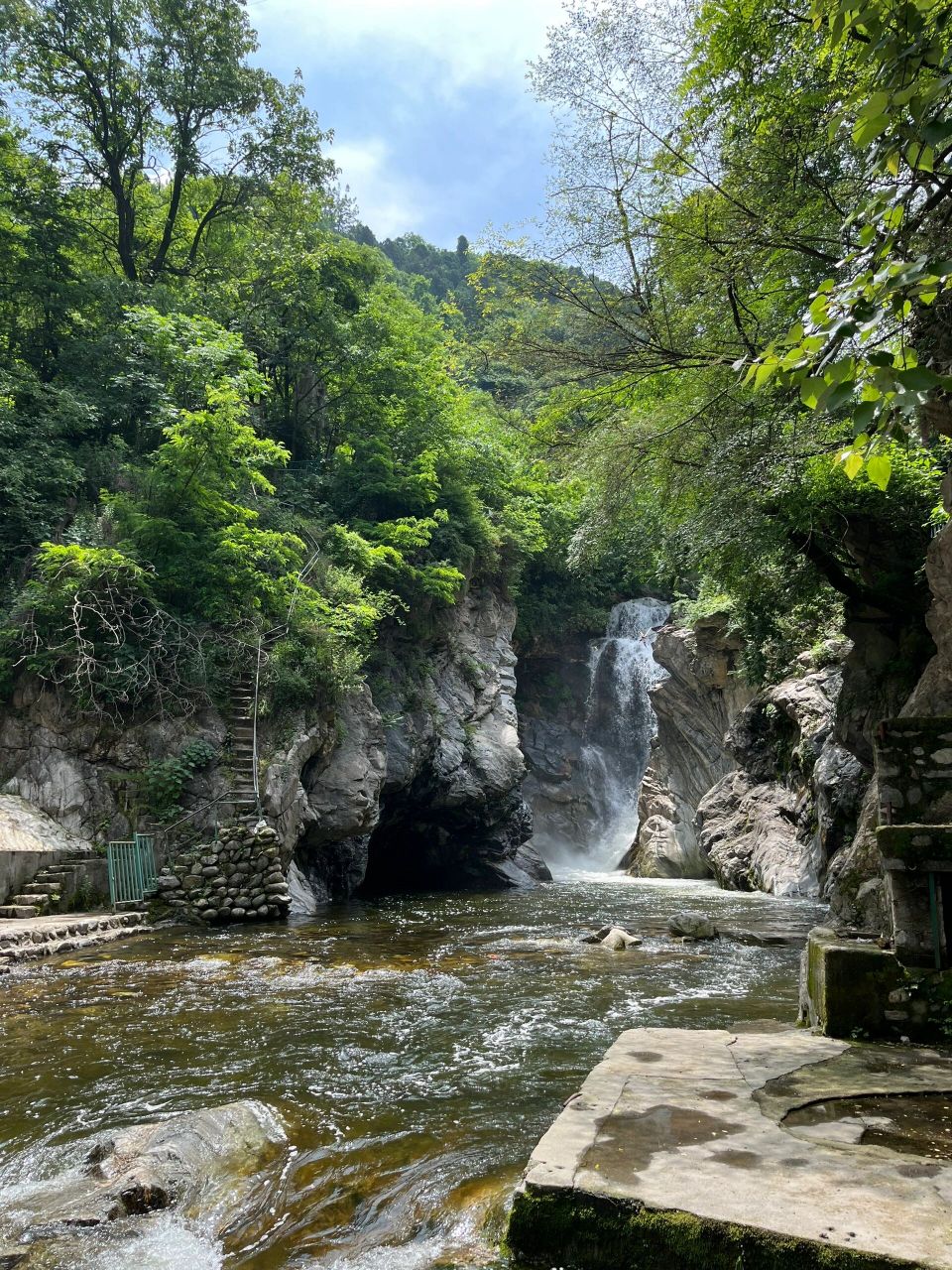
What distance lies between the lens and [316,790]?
17609mm

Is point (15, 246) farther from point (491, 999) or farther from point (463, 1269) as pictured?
point (463, 1269)

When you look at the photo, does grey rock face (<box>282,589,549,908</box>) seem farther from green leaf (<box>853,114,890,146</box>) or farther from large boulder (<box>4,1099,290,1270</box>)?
green leaf (<box>853,114,890,146</box>)

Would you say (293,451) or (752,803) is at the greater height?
(293,451)

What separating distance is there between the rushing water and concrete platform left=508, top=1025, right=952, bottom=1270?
48cm

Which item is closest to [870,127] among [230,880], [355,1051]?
[355,1051]

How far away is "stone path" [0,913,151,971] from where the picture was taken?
9953 mm

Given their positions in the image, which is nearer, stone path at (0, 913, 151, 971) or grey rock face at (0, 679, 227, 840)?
stone path at (0, 913, 151, 971)

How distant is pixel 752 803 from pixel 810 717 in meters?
4.19

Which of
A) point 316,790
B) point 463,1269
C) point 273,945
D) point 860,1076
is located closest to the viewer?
point 463,1269

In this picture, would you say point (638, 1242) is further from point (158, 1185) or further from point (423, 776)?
point (423, 776)

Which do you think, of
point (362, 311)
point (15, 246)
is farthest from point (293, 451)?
point (15, 246)

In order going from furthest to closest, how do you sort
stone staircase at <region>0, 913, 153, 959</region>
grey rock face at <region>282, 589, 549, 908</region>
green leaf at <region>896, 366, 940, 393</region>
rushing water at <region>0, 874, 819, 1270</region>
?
grey rock face at <region>282, 589, 549, 908</region>, stone staircase at <region>0, 913, 153, 959</region>, rushing water at <region>0, 874, 819, 1270</region>, green leaf at <region>896, 366, 940, 393</region>

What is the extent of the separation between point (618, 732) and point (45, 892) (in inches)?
881

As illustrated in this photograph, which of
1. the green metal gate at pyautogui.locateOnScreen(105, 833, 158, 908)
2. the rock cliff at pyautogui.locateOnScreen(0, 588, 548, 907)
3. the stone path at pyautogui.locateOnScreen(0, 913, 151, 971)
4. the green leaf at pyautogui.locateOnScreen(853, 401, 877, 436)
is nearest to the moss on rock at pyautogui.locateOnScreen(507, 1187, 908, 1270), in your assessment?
the green leaf at pyautogui.locateOnScreen(853, 401, 877, 436)
